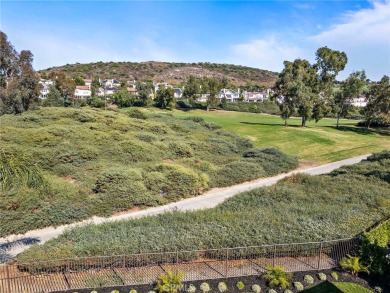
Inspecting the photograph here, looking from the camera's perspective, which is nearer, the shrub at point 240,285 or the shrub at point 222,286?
the shrub at point 222,286

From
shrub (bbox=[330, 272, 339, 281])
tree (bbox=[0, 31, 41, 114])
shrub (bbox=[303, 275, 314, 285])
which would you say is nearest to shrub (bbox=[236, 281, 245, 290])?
shrub (bbox=[303, 275, 314, 285])

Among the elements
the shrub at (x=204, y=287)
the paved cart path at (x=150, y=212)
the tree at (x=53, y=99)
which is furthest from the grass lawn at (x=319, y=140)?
the tree at (x=53, y=99)

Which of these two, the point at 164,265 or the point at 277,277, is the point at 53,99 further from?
the point at 277,277

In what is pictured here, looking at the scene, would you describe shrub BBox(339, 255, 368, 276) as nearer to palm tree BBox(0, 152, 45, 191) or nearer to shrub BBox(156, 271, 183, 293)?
shrub BBox(156, 271, 183, 293)

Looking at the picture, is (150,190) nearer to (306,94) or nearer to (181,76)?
(306,94)

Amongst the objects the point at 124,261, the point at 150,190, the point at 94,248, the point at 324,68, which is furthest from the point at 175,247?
the point at 324,68

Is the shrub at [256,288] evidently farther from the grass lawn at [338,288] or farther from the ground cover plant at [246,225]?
the ground cover plant at [246,225]
